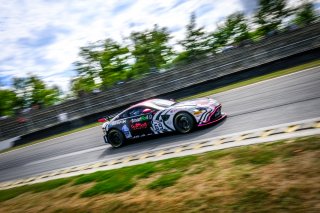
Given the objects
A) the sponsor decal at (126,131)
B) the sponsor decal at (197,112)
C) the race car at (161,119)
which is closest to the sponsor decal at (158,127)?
the race car at (161,119)

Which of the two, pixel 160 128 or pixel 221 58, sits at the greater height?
pixel 221 58

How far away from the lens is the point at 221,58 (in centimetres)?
2136

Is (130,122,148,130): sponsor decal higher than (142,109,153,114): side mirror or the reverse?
the reverse

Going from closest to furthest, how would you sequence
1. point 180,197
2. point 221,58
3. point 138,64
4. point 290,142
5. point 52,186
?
point 180,197
point 290,142
point 52,186
point 221,58
point 138,64

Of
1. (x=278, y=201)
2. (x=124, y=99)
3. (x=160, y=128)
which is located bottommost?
(x=278, y=201)

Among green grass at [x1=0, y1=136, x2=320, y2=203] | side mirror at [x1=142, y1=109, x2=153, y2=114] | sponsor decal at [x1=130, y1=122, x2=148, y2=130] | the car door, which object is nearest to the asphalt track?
the car door

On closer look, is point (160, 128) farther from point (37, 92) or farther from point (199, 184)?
point (37, 92)

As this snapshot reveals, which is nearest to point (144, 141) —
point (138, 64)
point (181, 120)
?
point (181, 120)

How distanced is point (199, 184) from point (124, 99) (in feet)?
62.8

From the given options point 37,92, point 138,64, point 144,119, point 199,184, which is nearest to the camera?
point 199,184

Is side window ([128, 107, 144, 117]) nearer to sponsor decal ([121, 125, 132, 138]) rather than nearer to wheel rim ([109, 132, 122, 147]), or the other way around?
sponsor decal ([121, 125, 132, 138])

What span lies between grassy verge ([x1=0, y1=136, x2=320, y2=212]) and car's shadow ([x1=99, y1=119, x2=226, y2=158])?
80.8 inches

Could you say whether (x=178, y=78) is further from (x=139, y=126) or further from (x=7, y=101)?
(x=7, y=101)

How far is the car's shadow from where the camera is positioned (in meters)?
8.82
